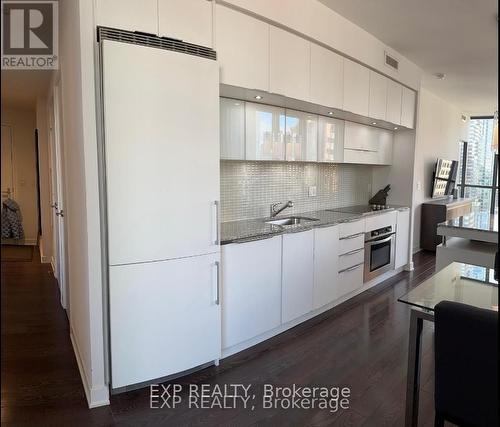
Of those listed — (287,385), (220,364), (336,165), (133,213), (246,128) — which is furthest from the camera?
(336,165)

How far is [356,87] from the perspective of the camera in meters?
3.85

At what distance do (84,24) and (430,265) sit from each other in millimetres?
5434

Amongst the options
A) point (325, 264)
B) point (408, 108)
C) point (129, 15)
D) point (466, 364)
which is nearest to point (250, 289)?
point (325, 264)

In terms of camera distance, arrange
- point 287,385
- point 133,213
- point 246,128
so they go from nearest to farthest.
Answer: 1. point 133,213
2. point 287,385
3. point 246,128

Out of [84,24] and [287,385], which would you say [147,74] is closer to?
[84,24]

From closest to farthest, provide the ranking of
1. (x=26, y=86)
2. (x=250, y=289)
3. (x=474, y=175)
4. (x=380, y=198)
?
(x=250, y=289) → (x=26, y=86) → (x=380, y=198) → (x=474, y=175)

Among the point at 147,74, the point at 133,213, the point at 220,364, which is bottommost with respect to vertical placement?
the point at 220,364

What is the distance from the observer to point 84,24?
77.3 inches

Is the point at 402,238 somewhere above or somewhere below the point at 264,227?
below

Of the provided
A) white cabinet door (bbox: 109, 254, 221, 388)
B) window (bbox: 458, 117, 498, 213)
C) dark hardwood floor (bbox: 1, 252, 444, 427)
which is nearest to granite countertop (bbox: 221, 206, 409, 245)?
white cabinet door (bbox: 109, 254, 221, 388)

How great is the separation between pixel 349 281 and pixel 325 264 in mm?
559

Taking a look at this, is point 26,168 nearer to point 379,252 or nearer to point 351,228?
point 351,228

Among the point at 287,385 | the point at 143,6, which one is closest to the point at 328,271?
the point at 287,385

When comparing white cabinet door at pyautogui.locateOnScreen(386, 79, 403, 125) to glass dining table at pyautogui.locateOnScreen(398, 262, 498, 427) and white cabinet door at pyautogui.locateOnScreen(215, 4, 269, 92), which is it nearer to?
white cabinet door at pyautogui.locateOnScreen(215, 4, 269, 92)
